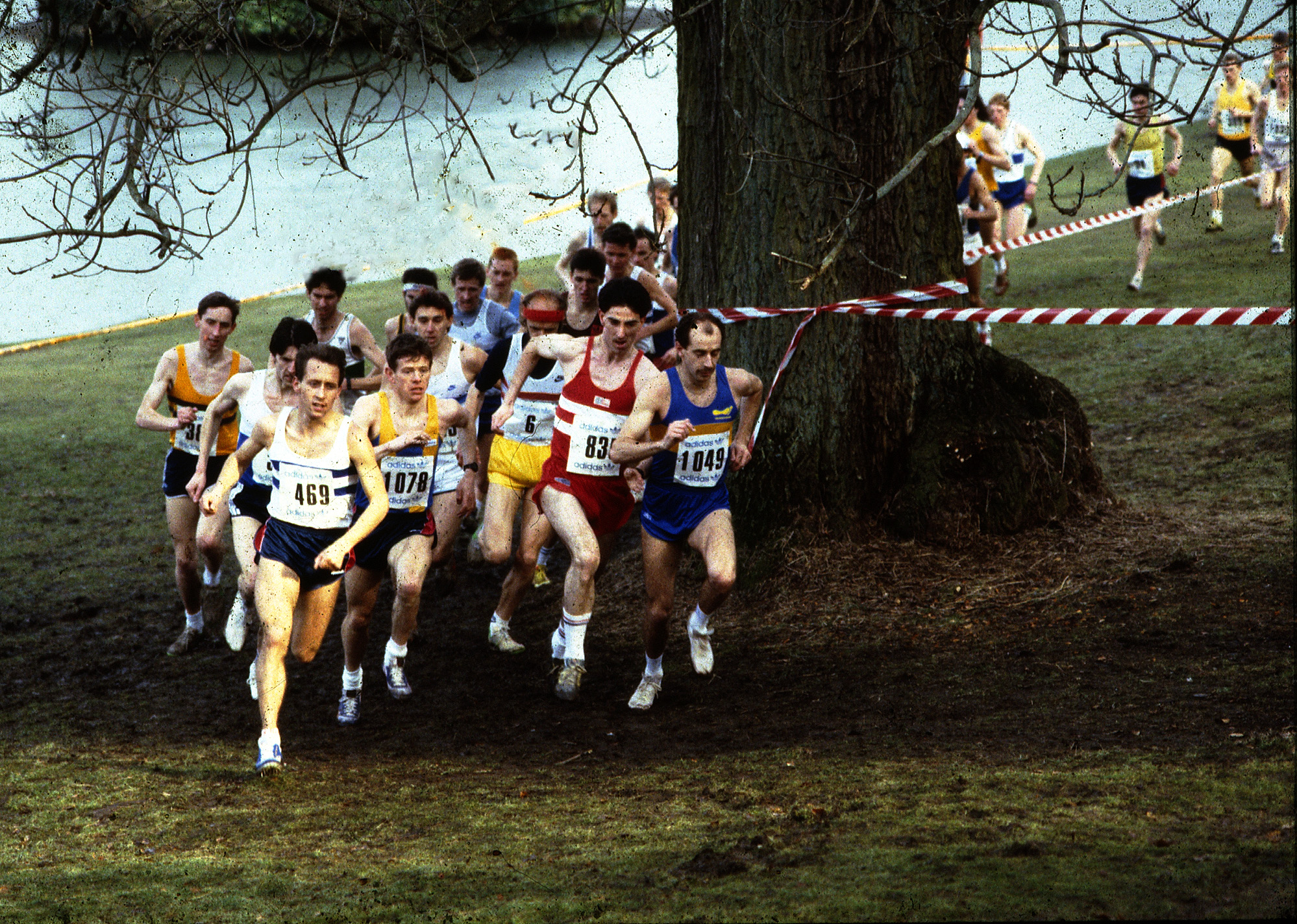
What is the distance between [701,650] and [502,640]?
139cm

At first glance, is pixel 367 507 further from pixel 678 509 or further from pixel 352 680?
pixel 678 509

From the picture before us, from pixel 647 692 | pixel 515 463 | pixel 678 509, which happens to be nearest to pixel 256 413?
pixel 515 463

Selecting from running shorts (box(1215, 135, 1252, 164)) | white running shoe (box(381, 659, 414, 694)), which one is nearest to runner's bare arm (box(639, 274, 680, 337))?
white running shoe (box(381, 659, 414, 694))

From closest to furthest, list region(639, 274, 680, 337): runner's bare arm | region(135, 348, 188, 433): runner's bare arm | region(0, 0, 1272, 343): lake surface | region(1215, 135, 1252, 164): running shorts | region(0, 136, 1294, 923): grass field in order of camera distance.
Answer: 1. region(0, 136, 1294, 923): grass field
2. region(135, 348, 188, 433): runner's bare arm
3. region(639, 274, 680, 337): runner's bare arm
4. region(1215, 135, 1252, 164): running shorts
5. region(0, 0, 1272, 343): lake surface

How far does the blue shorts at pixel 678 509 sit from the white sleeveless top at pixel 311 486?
140 centimetres

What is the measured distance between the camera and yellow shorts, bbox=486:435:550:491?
7617 mm

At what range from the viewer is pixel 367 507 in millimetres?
5934

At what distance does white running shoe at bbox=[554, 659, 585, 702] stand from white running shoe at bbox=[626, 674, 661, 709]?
28cm

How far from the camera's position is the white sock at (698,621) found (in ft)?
21.6

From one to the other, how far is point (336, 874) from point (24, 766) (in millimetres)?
2360

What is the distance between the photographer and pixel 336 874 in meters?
4.35

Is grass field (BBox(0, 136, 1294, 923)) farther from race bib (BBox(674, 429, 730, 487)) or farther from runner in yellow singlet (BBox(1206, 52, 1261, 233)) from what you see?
runner in yellow singlet (BBox(1206, 52, 1261, 233))

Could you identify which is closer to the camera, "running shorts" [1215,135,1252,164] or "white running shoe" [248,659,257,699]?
"white running shoe" [248,659,257,699]

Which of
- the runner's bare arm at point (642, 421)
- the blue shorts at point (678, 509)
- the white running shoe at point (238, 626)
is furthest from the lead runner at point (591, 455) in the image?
the white running shoe at point (238, 626)
